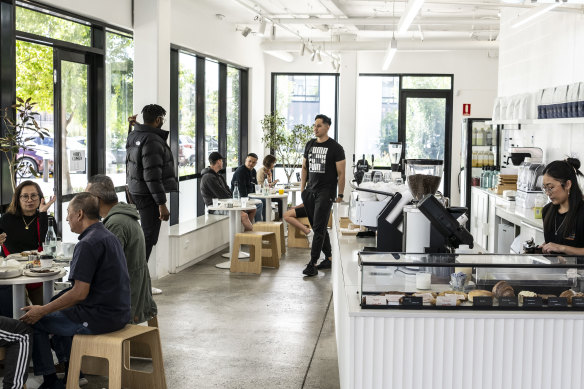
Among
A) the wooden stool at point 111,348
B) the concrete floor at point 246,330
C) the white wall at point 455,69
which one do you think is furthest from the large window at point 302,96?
the wooden stool at point 111,348

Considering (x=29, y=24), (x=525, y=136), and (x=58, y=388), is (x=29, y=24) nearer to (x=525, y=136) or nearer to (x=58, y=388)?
(x=58, y=388)

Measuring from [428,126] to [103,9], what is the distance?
9674 mm

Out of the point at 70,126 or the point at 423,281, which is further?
the point at 70,126

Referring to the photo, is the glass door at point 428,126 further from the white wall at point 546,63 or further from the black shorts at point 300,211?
the black shorts at point 300,211

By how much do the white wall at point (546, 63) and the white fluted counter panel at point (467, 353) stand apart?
4.22 m

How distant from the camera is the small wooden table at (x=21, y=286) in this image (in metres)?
4.51

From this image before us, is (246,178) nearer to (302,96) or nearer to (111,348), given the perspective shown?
(302,96)

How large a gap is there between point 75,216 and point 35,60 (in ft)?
10.7

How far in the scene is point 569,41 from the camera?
761 cm

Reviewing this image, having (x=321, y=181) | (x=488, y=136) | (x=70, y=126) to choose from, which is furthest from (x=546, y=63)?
(x=70, y=126)

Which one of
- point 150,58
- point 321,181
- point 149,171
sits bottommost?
point 321,181

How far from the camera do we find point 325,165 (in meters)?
8.52

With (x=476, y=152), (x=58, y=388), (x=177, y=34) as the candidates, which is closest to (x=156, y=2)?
(x=177, y=34)

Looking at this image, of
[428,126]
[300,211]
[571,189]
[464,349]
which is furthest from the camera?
[428,126]
